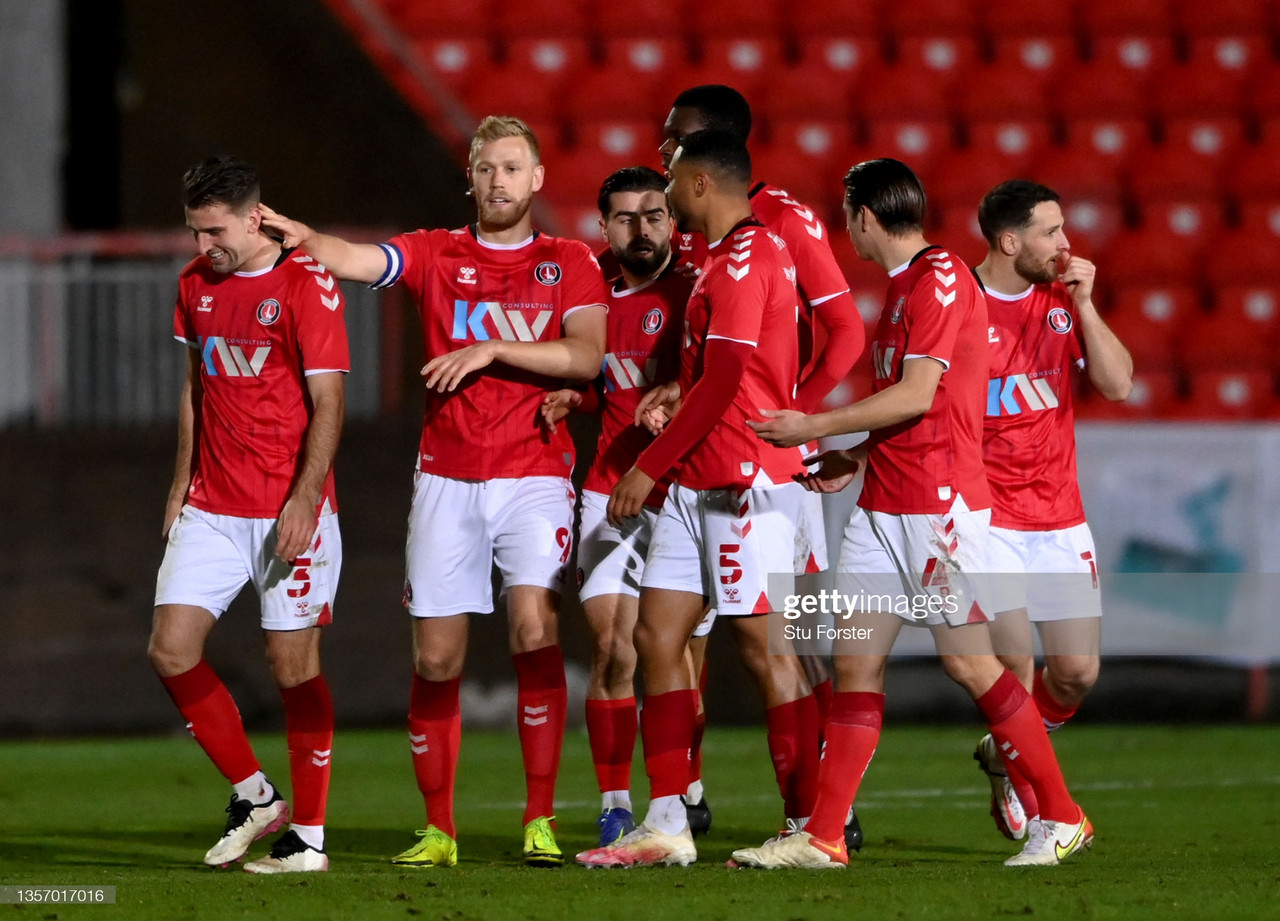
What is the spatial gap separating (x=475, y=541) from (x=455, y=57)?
8.11m

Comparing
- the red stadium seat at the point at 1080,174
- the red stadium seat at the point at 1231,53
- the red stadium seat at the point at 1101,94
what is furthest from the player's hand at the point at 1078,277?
the red stadium seat at the point at 1231,53

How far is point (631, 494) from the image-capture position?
464 cm

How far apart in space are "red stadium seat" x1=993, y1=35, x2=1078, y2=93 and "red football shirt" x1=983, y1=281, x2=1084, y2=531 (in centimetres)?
708

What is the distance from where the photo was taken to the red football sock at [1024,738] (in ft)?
15.4

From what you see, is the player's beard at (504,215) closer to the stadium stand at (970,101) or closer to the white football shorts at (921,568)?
the white football shorts at (921,568)

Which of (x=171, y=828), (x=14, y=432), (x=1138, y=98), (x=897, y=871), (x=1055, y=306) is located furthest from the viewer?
(x=1138, y=98)

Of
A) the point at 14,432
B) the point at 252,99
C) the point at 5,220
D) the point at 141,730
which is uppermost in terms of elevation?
the point at 252,99

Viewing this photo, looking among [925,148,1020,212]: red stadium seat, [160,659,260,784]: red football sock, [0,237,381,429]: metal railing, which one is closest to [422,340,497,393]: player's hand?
[160,659,260,784]: red football sock

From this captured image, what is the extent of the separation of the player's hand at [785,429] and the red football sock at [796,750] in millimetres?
864

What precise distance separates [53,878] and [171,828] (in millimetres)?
1348

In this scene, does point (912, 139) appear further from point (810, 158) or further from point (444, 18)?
point (444, 18)

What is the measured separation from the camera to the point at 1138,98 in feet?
39.8

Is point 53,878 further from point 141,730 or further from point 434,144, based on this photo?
point 434,144

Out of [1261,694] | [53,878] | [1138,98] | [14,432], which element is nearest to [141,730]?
[14,432]
